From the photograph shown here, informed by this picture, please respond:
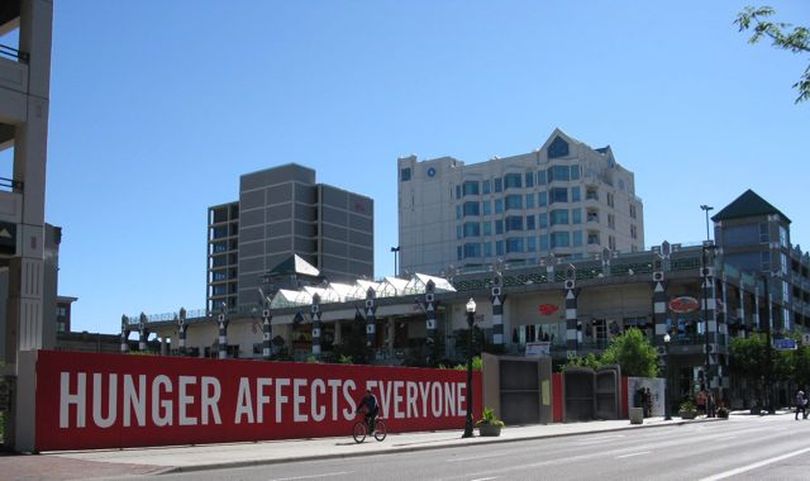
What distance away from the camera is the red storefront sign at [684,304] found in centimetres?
7238

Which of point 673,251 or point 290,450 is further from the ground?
point 673,251

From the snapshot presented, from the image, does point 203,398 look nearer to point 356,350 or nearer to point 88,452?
point 88,452

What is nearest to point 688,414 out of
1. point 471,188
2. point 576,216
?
point 576,216

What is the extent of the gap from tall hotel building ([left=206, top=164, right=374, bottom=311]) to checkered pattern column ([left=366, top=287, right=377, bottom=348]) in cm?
4903

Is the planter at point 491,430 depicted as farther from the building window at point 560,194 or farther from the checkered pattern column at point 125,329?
the building window at point 560,194

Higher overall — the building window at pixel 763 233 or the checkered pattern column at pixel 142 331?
the building window at pixel 763 233

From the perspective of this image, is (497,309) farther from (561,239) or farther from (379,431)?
(379,431)

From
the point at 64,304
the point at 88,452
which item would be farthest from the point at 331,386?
the point at 64,304

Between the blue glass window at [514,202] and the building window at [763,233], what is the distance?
35.1 m

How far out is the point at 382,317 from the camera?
94.8 m

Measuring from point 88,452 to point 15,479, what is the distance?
22.2ft

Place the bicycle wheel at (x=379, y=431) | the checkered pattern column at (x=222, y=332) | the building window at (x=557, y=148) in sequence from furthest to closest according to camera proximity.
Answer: the building window at (x=557, y=148), the checkered pattern column at (x=222, y=332), the bicycle wheel at (x=379, y=431)

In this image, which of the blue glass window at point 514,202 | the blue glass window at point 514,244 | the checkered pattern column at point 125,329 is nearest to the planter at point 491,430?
the checkered pattern column at point 125,329

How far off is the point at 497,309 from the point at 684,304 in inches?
709
